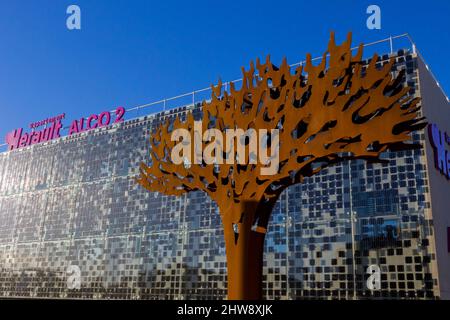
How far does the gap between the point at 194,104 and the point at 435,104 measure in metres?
12.9

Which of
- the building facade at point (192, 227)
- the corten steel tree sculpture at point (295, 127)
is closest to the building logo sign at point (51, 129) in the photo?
the building facade at point (192, 227)

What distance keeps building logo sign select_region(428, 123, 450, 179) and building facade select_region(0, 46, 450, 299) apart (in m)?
0.30

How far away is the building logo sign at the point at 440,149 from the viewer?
1967cm

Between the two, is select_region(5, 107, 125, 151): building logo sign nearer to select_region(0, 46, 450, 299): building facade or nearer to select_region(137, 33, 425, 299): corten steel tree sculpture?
select_region(0, 46, 450, 299): building facade

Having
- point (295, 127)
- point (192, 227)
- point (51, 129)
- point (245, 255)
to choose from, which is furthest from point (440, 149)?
point (51, 129)

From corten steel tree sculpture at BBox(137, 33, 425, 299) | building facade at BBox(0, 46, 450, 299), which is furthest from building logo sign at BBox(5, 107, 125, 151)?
corten steel tree sculpture at BBox(137, 33, 425, 299)

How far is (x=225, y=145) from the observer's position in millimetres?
13367

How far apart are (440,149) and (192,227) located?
1284 cm

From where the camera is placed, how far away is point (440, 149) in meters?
20.2

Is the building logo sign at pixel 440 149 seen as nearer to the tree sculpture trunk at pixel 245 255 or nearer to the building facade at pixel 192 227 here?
the building facade at pixel 192 227

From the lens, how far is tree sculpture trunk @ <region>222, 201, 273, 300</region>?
486 inches

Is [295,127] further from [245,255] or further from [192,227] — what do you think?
[192,227]
